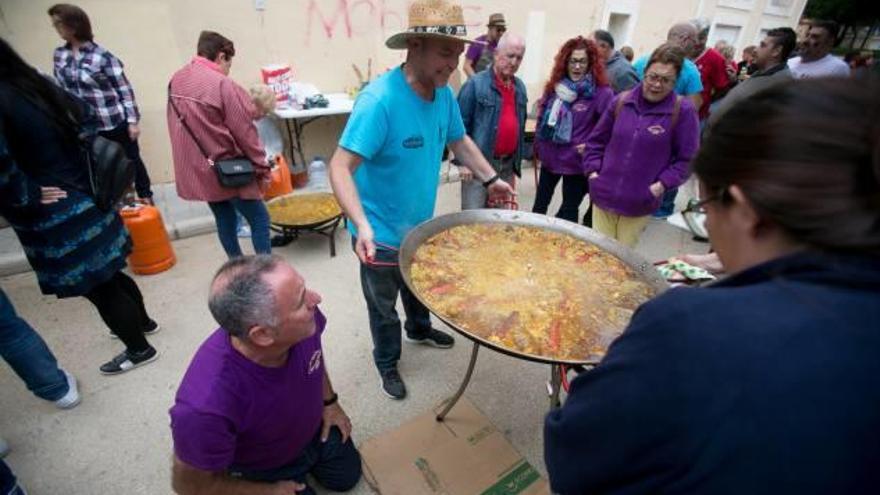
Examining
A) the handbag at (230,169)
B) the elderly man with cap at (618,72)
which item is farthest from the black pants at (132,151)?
the elderly man with cap at (618,72)

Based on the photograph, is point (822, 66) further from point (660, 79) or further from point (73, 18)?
point (73, 18)

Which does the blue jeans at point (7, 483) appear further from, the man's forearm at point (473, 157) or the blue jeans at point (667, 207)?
the blue jeans at point (667, 207)

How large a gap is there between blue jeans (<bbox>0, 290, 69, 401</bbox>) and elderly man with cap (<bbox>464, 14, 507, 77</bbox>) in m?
5.35

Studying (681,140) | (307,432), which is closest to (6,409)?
(307,432)

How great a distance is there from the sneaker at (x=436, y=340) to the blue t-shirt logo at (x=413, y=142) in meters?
1.59

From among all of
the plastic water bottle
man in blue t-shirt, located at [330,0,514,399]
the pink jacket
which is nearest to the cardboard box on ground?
man in blue t-shirt, located at [330,0,514,399]

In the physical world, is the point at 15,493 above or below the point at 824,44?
below

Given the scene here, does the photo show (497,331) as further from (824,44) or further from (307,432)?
(824,44)

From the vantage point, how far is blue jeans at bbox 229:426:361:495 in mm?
1998

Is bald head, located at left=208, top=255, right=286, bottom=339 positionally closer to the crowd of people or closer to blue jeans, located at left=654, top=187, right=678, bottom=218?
the crowd of people

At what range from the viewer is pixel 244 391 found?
1.52 meters

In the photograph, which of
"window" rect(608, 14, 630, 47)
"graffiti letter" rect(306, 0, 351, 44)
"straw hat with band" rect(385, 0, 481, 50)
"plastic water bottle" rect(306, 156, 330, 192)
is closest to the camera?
"straw hat with band" rect(385, 0, 481, 50)

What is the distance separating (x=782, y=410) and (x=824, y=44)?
5.30m

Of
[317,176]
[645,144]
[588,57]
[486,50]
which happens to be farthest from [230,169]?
[486,50]
